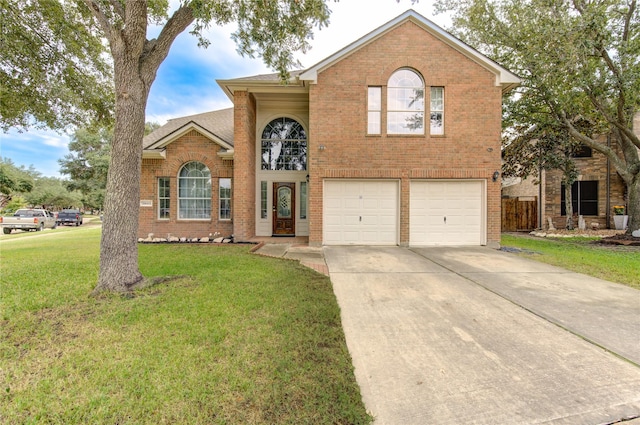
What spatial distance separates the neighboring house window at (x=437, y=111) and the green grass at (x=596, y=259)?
189 inches

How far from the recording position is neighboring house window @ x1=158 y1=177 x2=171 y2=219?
11.2 meters

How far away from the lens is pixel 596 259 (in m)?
7.88

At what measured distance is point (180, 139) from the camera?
11.0 m

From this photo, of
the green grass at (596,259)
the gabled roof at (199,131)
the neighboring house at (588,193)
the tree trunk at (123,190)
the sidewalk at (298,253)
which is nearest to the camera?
the tree trunk at (123,190)

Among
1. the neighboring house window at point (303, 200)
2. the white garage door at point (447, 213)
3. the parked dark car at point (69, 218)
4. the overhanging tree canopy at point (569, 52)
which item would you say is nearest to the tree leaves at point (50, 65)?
the neighboring house window at point (303, 200)

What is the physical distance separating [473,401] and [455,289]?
119 inches

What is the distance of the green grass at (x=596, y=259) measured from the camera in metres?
6.14

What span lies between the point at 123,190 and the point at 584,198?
22.1 m

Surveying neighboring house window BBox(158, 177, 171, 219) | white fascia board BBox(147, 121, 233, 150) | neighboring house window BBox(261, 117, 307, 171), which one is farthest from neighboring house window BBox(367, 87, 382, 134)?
neighboring house window BBox(158, 177, 171, 219)

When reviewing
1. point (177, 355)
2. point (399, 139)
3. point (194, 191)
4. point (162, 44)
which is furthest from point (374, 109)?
point (177, 355)

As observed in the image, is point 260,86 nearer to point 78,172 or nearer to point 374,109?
point 374,109

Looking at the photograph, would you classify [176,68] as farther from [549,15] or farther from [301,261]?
[549,15]

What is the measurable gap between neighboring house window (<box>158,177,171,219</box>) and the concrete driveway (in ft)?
28.3

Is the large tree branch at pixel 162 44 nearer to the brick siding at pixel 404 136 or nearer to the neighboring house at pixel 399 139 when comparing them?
the neighboring house at pixel 399 139
